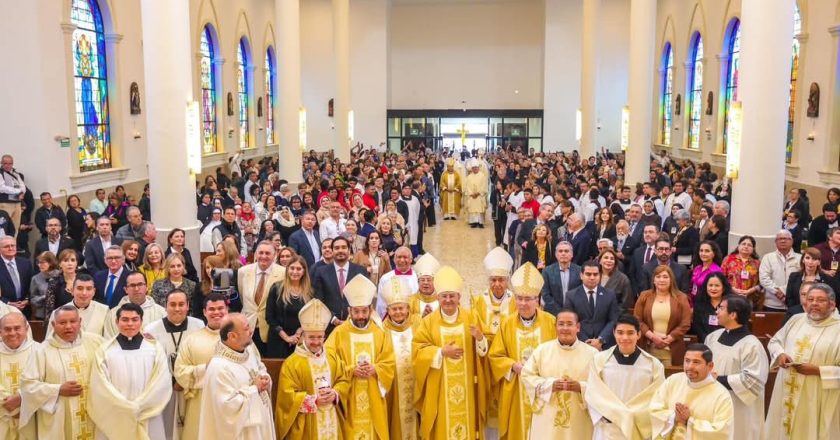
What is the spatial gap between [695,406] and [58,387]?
14.6 ft

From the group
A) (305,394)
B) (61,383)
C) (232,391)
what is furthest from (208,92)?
(232,391)

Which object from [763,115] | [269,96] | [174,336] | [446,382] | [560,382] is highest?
[269,96]

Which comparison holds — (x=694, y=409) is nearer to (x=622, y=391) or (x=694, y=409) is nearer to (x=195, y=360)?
(x=622, y=391)

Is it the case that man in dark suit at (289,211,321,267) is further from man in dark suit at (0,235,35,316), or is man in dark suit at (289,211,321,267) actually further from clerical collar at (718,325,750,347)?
clerical collar at (718,325,750,347)

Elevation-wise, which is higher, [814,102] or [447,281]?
[814,102]

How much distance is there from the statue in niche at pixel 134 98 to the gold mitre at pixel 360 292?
13.3 meters

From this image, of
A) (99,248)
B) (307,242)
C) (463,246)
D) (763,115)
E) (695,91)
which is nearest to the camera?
(99,248)

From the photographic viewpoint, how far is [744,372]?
6094 millimetres

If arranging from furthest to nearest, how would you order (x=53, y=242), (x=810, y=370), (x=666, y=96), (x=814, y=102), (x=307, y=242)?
1. (x=666, y=96)
2. (x=814, y=102)
3. (x=307, y=242)
4. (x=53, y=242)
5. (x=810, y=370)

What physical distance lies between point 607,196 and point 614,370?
11.1 metres

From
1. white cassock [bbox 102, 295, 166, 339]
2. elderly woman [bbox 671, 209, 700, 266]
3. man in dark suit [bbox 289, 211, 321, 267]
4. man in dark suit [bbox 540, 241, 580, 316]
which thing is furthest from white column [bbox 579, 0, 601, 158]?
white cassock [bbox 102, 295, 166, 339]

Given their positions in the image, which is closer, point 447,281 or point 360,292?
point 360,292

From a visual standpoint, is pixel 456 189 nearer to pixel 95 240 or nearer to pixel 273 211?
pixel 273 211

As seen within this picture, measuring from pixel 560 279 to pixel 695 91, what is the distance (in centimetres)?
2018
